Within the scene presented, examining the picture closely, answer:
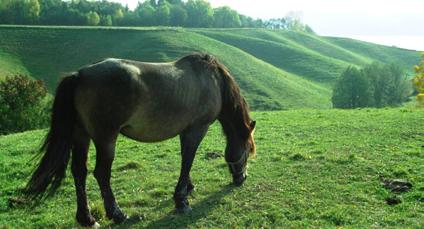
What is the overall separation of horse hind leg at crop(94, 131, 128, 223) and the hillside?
47666mm

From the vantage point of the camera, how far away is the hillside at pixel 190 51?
205 ft

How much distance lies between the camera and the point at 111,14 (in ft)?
386

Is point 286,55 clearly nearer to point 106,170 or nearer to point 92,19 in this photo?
point 92,19

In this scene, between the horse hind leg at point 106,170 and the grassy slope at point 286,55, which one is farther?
the grassy slope at point 286,55

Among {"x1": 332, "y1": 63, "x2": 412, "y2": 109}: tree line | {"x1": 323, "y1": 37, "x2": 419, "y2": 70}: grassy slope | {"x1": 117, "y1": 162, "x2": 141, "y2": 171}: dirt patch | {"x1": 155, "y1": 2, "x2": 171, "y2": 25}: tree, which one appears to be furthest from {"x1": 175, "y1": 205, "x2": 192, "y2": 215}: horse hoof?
{"x1": 155, "y1": 2, "x2": 171, "y2": 25}: tree

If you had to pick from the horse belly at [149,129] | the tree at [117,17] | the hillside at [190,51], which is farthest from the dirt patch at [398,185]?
the tree at [117,17]

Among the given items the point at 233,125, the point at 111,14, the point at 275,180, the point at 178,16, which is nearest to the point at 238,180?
the point at 275,180

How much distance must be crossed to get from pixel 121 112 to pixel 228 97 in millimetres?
2598

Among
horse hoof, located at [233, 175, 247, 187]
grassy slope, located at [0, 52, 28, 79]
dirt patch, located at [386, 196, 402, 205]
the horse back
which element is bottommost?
grassy slope, located at [0, 52, 28, 79]

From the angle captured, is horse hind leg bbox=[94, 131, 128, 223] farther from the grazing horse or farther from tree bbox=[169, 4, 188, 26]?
tree bbox=[169, 4, 188, 26]

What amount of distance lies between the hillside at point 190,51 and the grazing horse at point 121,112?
153 feet

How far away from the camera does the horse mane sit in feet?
27.0

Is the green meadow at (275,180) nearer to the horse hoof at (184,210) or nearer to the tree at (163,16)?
the horse hoof at (184,210)

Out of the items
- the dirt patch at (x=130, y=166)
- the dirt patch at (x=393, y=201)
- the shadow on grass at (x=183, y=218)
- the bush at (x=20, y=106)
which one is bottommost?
the bush at (x=20, y=106)
